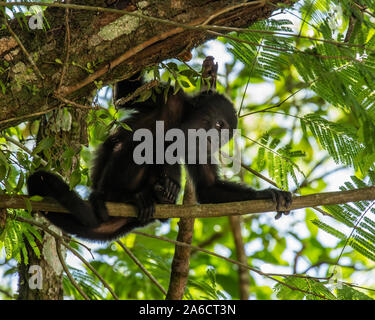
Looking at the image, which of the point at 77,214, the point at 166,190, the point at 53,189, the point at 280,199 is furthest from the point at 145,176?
the point at 280,199

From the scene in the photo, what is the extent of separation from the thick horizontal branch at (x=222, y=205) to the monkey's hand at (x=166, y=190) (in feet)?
2.66

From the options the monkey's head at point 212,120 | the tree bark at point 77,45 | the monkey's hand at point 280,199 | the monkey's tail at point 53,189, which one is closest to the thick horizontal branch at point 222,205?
the monkey's tail at point 53,189

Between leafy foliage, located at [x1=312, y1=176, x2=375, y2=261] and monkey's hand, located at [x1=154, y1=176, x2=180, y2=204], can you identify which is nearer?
leafy foliage, located at [x1=312, y1=176, x2=375, y2=261]

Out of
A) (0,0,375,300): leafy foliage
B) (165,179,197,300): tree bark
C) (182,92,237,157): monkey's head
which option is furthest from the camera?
(182,92,237,157): monkey's head

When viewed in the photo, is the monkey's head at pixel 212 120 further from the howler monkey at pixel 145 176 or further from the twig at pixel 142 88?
the twig at pixel 142 88

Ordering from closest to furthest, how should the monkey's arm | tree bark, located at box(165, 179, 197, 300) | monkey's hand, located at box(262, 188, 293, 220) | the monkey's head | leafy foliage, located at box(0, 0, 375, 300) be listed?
leafy foliage, located at box(0, 0, 375, 300), monkey's hand, located at box(262, 188, 293, 220), tree bark, located at box(165, 179, 197, 300), the monkey's head, the monkey's arm

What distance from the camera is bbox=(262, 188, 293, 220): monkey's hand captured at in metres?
4.23

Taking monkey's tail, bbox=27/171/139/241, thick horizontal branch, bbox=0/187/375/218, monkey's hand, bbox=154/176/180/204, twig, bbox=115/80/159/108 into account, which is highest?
twig, bbox=115/80/159/108

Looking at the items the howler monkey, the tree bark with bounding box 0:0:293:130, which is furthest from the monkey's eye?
the tree bark with bounding box 0:0:293:130

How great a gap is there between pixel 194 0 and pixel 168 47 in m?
0.39

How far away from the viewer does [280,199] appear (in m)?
4.37

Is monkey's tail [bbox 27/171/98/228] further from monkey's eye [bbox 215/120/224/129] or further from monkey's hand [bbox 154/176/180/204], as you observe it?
monkey's eye [bbox 215/120/224/129]

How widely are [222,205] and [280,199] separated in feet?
2.91

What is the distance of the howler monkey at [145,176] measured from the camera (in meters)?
4.32
